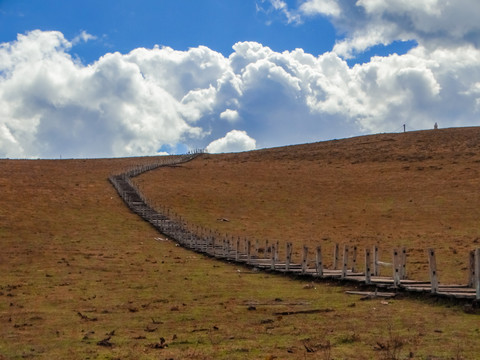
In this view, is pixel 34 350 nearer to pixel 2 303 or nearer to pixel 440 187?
pixel 2 303

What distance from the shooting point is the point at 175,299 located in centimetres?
1895

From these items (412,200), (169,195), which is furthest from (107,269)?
(412,200)

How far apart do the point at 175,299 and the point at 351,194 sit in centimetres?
4304

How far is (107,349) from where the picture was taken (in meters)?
12.1

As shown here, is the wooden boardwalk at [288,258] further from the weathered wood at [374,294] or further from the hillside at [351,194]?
the hillside at [351,194]

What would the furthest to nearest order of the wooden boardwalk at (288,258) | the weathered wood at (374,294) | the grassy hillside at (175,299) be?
the weathered wood at (374,294) → the wooden boardwalk at (288,258) → the grassy hillside at (175,299)

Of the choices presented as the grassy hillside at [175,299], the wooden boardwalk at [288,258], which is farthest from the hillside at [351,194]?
the wooden boardwalk at [288,258]

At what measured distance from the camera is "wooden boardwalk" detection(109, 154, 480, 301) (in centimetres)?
1678

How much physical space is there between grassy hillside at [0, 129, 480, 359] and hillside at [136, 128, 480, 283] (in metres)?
0.47

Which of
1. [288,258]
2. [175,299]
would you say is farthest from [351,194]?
[175,299]

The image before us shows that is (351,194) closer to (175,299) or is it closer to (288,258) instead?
(288,258)

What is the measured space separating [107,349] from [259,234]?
3122cm

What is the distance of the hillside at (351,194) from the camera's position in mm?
39688

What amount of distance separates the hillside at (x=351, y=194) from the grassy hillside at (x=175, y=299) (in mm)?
474
